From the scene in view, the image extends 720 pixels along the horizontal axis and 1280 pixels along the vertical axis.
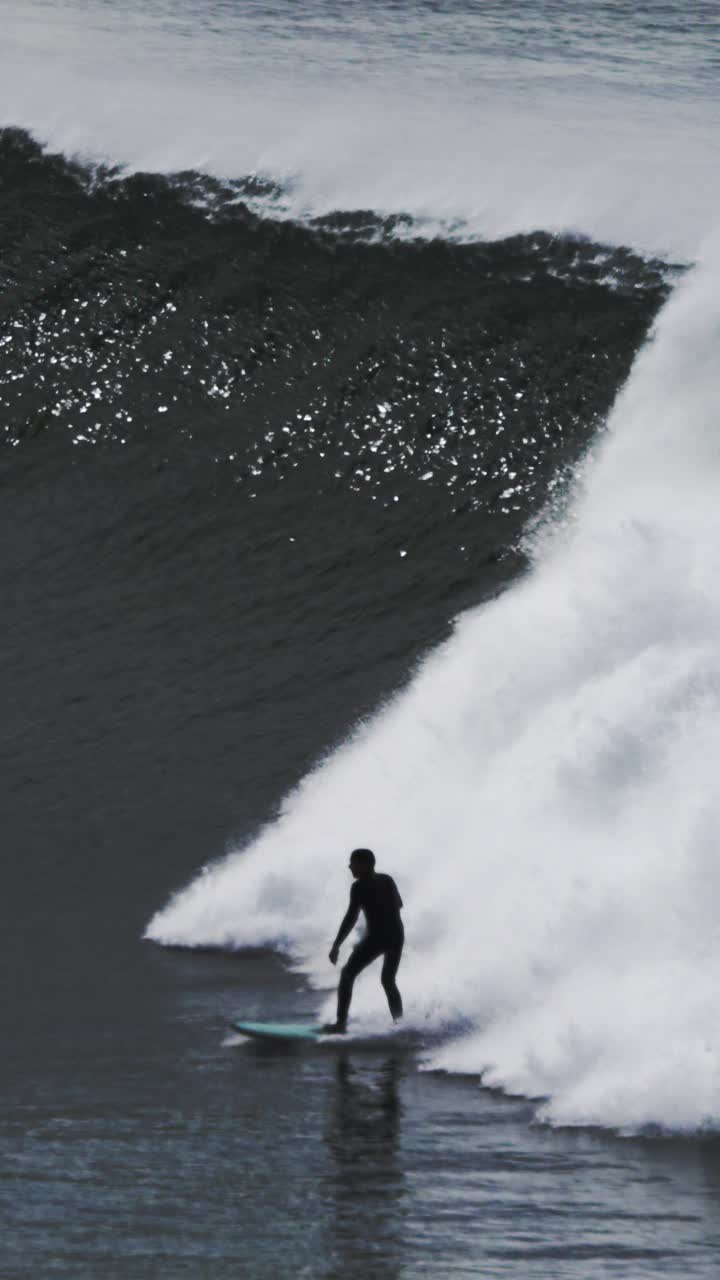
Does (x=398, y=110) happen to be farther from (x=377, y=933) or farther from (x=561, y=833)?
(x=377, y=933)

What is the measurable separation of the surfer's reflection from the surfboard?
239mm

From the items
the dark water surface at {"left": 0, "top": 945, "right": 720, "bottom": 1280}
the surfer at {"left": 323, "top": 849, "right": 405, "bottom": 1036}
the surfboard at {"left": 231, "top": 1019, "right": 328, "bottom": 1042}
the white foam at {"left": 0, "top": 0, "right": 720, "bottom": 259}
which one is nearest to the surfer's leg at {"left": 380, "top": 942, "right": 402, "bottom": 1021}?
the surfer at {"left": 323, "top": 849, "right": 405, "bottom": 1036}

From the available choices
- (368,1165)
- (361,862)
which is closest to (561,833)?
(361,862)

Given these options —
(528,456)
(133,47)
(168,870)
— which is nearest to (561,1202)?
(168,870)

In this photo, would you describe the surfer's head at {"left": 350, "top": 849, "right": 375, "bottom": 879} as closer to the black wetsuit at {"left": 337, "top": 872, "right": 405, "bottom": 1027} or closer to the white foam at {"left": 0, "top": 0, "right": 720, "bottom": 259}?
the black wetsuit at {"left": 337, "top": 872, "right": 405, "bottom": 1027}

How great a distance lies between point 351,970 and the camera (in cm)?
1120

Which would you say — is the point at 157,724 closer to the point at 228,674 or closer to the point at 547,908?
the point at 228,674

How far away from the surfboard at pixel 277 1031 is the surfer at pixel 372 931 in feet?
0.34

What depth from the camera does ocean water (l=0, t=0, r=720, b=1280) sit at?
368 inches

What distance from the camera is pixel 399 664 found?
15.6 meters

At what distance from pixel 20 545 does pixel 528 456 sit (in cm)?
472

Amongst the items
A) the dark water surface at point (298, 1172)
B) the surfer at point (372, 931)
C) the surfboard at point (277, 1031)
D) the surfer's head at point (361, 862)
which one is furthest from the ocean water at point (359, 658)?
the surfer's head at point (361, 862)

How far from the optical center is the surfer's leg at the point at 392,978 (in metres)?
11.2

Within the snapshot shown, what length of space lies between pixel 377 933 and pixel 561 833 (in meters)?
1.66
